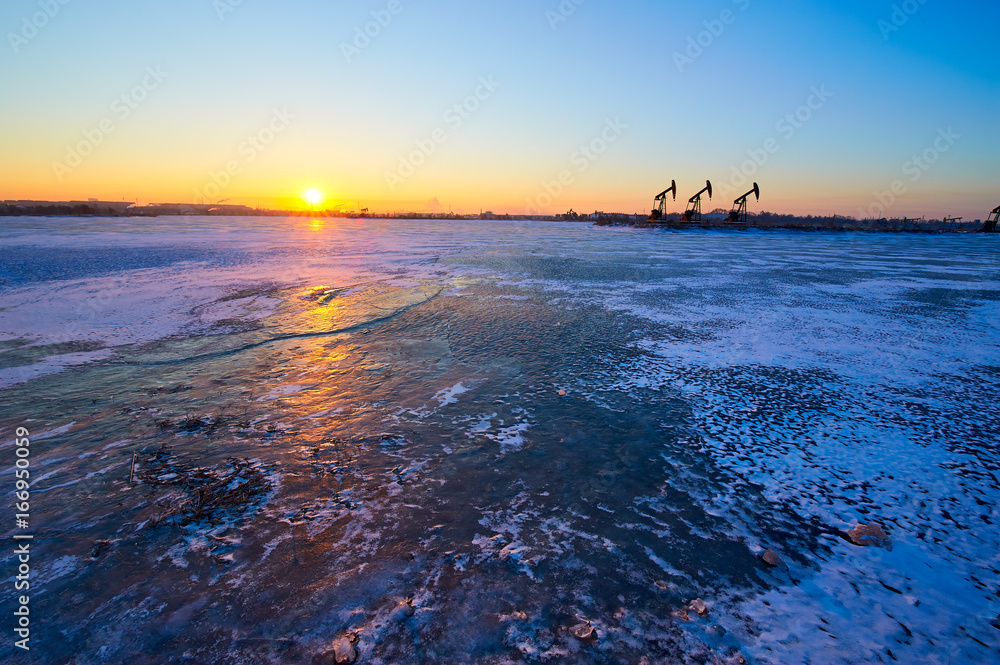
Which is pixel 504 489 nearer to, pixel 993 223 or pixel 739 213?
pixel 739 213

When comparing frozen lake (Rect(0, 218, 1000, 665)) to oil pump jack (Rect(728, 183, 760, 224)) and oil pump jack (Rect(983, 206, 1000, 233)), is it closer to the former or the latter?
oil pump jack (Rect(728, 183, 760, 224))

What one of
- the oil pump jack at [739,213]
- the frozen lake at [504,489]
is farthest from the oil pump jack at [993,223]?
the frozen lake at [504,489]

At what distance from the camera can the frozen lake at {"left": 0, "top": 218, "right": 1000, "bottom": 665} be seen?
2.32 meters

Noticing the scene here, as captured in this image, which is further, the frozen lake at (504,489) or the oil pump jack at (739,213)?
the oil pump jack at (739,213)

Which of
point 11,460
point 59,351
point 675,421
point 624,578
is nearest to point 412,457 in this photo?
point 624,578

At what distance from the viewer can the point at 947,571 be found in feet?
8.88

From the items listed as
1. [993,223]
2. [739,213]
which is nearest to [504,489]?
[739,213]

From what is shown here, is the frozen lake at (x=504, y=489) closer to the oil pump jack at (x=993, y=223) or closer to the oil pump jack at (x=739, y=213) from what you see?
the oil pump jack at (x=739, y=213)

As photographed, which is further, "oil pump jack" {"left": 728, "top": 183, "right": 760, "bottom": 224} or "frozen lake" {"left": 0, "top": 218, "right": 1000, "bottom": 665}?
"oil pump jack" {"left": 728, "top": 183, "right": 760, "bottom": 224}

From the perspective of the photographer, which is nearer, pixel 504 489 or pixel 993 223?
pixel 504 489

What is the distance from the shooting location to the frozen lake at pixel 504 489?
7.61ft

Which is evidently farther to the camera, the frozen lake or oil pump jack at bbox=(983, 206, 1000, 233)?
oil pump jack at bbox=(983, 206, 1000, 233)

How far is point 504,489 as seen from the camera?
11.6 feet

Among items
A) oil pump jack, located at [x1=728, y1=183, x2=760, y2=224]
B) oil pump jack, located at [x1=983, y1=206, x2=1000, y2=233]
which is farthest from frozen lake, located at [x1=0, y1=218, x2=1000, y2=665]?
oil pump jack, located at [x1=983, y1=206, x2=1000, y2=233]
